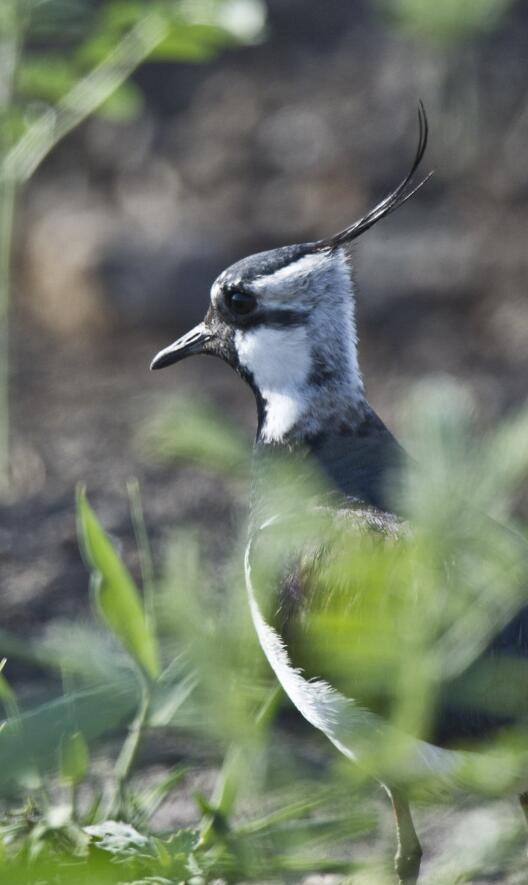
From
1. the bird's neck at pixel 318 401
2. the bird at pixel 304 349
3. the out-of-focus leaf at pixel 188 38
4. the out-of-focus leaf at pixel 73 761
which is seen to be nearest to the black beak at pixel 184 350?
the bird at pixel 304 349

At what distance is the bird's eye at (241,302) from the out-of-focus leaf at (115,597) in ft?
3.75

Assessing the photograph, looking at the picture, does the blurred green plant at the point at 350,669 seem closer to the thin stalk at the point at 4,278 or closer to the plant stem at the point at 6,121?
the plant stem at the point at 6,121

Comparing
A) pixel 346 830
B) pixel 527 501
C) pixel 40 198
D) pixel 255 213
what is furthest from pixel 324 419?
pixel 40 198

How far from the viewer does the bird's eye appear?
350cm

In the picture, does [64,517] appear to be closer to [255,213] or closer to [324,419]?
[324,419]

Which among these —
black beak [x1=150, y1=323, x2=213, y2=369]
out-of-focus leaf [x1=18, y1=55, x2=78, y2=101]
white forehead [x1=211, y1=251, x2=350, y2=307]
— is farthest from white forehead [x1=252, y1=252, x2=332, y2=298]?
out-of-focus leaf [x1=18, y1=55, x2=78, y2=101]

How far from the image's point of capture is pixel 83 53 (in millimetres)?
3270

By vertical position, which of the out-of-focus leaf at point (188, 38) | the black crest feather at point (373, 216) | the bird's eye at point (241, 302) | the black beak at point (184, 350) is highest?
the out-of-focus leaf at point (188, 38)

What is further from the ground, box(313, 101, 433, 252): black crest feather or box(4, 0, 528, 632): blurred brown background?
box(313, 101, 433, 252): black crest feather

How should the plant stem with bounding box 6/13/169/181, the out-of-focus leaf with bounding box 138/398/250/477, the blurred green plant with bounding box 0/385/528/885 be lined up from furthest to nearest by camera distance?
the plant stem with bounding box 6/13/169/181 → the out-of-focus leaf with bounding box 138/398/250/477 → the blurred green plant with bounding box 0/385/528/885

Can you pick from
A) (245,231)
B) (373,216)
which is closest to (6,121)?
(373,216)

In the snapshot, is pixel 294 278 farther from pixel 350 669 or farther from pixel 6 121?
pixel 350 669

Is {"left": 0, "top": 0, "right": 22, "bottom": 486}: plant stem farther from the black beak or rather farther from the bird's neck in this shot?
the bird's neck

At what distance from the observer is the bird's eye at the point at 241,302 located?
3.50m
